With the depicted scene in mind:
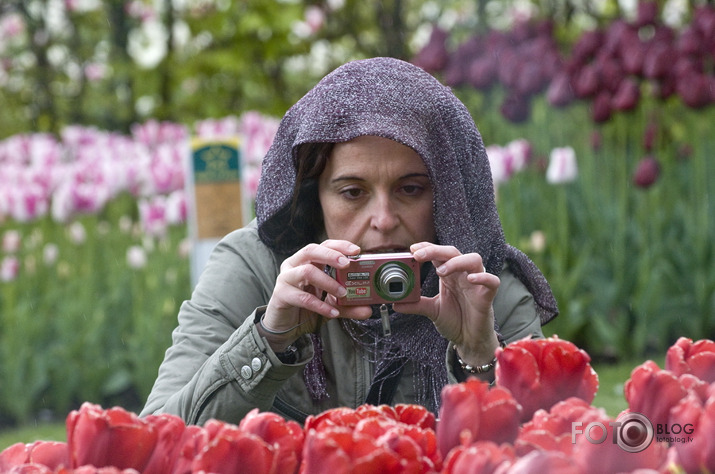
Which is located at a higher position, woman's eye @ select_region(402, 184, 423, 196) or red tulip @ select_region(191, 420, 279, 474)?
woman's eye @ select_region(402, 184, 423, 196)

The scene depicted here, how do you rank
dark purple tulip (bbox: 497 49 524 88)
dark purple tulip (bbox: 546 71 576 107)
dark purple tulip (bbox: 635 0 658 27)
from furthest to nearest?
dark purple tulip (bbox: 497 49 524 88), dark purple tulip (bbox: 635 0 658 27), dark purple tulip (bbox: 546 71 576 107)

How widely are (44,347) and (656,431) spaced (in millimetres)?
3658

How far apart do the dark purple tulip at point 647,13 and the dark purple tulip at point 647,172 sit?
3.14ft

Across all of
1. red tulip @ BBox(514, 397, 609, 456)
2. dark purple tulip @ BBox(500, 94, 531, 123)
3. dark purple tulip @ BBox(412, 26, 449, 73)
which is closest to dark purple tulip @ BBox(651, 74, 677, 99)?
dark purple tulip @ BBox(500, 94, 531, 123)

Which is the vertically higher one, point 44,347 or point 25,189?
point 25,189

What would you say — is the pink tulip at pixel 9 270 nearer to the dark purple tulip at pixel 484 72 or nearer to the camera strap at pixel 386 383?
the camera strap at pixel 386 383

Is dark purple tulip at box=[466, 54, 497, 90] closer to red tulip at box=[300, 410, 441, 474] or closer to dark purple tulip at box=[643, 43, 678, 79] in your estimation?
dark purple tulip at box=[643, 43, 678, 79]

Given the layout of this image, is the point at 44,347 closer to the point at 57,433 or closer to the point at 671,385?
the point at 57,433

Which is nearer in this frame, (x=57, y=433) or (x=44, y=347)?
(x=57, y=433)

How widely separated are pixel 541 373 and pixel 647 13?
14.6ft

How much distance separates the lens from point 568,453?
72cm

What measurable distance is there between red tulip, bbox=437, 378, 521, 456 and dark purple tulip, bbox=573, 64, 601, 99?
13.1 feet

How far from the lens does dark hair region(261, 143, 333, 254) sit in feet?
6.53

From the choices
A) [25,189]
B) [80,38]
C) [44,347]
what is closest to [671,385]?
[44,347]
